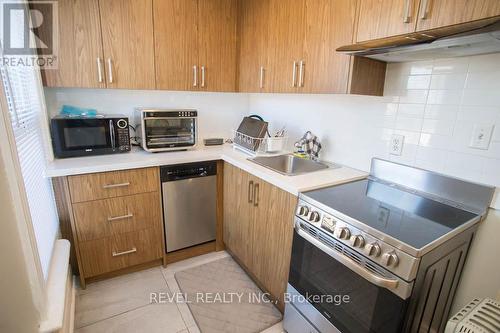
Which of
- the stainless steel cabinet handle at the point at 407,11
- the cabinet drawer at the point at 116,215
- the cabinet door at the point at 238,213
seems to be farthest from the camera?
the cabinet door at the point at 238,213

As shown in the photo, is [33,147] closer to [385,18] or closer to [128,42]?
[128,42]

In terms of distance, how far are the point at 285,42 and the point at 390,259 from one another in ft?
4.55

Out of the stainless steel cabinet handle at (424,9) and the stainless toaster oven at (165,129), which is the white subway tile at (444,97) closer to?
the stainless steel cabinet handle at (424,9)

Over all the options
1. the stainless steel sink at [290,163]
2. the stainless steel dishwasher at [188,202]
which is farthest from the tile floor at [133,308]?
the stainless steel sink at [290,163]

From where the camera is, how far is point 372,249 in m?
0.96

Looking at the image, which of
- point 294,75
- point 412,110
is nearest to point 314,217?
point 412,110

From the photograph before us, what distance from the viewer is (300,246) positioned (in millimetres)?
1328

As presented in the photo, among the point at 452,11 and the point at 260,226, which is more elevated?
the point at 452,11

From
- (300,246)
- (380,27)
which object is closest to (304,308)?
(300,246)

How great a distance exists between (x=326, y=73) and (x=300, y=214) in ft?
2.58

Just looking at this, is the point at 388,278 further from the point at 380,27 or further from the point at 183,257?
the point at 183,257

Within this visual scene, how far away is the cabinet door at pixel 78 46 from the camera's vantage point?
1.61 m

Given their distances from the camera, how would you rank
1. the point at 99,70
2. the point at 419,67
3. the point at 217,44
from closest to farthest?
the point at 419,67 < the point at 99,70 < the point at 217,44

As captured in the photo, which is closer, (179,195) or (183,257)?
(179,195)
